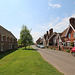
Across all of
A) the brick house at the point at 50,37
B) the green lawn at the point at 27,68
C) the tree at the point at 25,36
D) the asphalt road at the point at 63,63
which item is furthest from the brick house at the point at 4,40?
the brick house at the point at 50,37

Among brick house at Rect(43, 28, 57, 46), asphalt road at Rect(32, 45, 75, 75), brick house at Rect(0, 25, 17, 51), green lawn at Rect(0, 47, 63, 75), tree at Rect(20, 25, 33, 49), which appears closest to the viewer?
green lawn at Rect(0, 47, 63, 75)

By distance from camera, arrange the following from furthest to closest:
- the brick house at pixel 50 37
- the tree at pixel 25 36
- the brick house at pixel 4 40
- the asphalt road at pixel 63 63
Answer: the brick house at pixel 50 37, the tree at pixel 25 36, the brick house at pixel 4 40, the asphalt road at pixel 63 63

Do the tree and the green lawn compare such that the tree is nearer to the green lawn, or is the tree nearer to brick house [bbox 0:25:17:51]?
brick house [bbox 0:25:17:51]

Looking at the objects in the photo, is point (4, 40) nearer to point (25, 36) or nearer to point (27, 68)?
point (25, 36)

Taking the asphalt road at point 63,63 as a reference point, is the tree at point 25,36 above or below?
above

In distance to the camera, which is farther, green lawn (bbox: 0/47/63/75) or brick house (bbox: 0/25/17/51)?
brick house (bbox: 0/25/17/51)

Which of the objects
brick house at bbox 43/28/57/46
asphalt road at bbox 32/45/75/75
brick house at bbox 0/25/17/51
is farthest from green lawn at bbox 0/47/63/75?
brick house at bbox 43/28/57/46

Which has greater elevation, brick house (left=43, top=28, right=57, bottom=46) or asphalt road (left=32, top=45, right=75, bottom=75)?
brick house (left=43, top=28, right=57, bottom=46)

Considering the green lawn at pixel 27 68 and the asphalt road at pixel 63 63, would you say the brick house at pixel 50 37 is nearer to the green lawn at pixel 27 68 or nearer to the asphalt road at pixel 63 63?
the asphalt road at pixel 63 63

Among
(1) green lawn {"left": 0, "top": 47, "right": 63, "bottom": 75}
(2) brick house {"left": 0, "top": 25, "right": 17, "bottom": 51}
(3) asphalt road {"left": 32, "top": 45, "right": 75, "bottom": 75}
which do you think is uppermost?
(2) brick house {"left": 0, "top": 25, "right": 17, "bottom": 51}

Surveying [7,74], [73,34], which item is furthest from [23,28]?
[7,74]

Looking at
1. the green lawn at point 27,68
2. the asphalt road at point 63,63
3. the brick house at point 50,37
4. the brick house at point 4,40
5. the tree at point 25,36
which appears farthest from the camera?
the brick house at point 50,37

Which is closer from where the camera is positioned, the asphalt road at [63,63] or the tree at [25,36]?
the asphalt road at [63,63]

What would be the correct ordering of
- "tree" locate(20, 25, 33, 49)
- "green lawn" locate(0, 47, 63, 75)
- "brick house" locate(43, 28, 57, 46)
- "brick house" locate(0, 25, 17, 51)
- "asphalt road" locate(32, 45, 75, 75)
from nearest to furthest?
"green lawn" locate(0, 47, 63, 75) → "asphalt road" locate(32, 45, 75, 75) → "brick house" locate(0, 25, 17, 51) → "tree" locate(20, 25, 33, 49) → "brick house" locate(43, 28, 57, 46)
